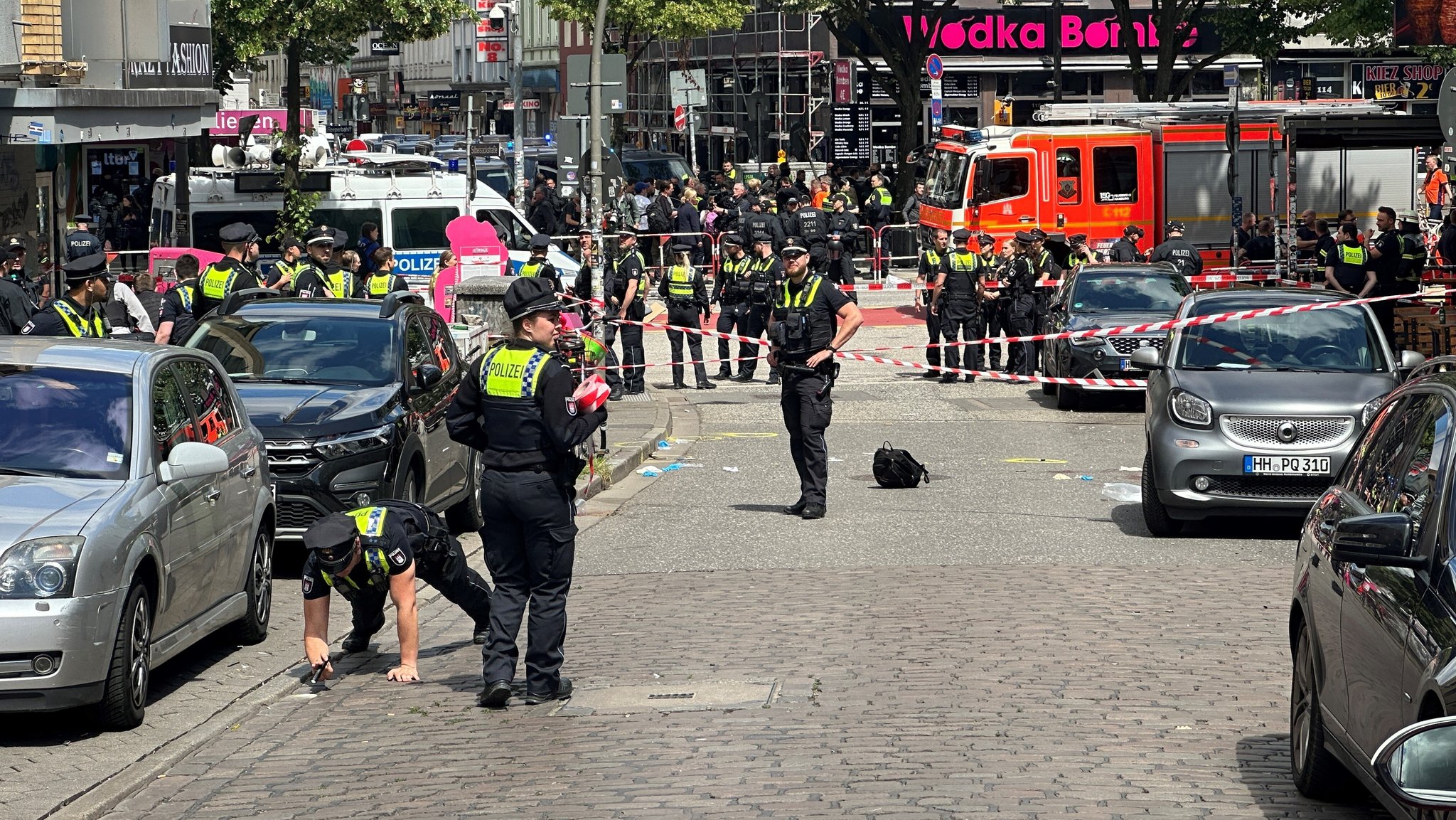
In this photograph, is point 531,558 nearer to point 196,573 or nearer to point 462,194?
point 196,573

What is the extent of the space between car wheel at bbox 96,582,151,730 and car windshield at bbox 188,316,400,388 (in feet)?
15.2

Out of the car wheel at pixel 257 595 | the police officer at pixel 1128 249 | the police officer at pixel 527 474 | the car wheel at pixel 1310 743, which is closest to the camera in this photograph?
the car wheel at pixel 1310 743

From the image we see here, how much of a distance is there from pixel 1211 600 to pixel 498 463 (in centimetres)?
448

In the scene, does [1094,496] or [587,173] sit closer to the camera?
[1094,496]

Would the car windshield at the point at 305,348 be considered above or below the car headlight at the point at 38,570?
above

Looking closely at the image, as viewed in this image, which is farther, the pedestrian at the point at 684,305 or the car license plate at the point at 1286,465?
the pedestrian at the point at 684,305

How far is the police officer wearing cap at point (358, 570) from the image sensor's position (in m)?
8.68

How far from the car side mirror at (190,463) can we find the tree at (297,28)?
17831 mm

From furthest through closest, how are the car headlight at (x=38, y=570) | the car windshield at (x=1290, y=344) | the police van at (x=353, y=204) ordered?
1. the police van at (x=353, y=204)
2. the car windshield at (x=1290, y=344)
3. the car headlight at (x=38, y=570)

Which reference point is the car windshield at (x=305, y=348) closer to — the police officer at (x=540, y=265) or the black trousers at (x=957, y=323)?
the police officer at (x=540, y=265)

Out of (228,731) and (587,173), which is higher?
(587,173)

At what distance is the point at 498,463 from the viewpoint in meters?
8.30

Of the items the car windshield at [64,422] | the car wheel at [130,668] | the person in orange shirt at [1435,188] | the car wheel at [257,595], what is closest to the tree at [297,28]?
the car wheel at [257,595]

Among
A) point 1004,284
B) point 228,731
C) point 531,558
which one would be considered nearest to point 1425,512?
point 531,558
